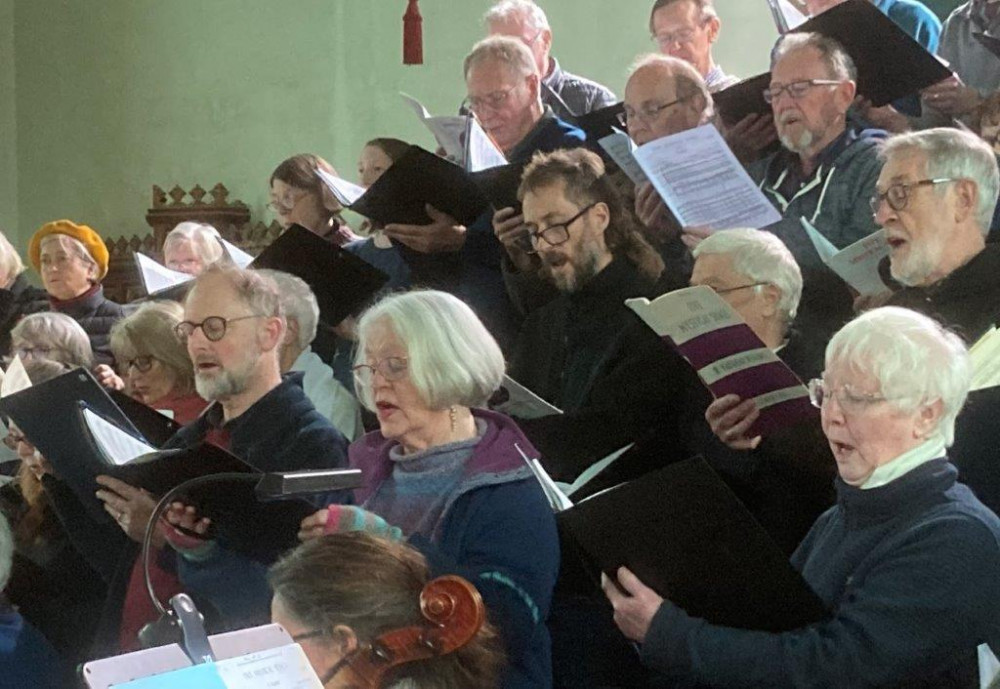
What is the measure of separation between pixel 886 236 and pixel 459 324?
3.32 feet

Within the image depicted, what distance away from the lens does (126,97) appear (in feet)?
31.8

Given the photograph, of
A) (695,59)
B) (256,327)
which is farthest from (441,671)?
(695,59)

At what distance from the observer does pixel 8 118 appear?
10.2 m

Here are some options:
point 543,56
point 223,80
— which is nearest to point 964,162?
point 543,56

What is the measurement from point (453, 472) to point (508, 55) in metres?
2.11

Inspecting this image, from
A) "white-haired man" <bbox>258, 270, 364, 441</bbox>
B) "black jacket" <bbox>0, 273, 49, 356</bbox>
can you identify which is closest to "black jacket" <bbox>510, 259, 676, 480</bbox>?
"white-haired man" <bbox>258, 270, 364, 441</bbox>

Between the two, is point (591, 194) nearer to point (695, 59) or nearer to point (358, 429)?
point (358, 429)

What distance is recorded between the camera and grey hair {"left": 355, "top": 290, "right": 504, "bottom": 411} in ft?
10.5

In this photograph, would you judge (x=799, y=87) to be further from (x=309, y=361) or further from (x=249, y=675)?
(x=249, y=675)

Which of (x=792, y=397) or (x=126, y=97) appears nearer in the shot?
(x=792, y=397)

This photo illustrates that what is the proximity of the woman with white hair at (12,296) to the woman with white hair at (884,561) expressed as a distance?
3.88 metres

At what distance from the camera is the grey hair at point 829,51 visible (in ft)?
13.8

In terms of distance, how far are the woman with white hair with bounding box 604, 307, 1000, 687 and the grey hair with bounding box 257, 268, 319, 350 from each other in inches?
57.5

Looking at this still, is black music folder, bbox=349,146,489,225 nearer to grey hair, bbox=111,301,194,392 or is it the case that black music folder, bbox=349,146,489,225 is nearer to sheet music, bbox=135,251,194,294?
grey hair, bbox=111,301,194,392
